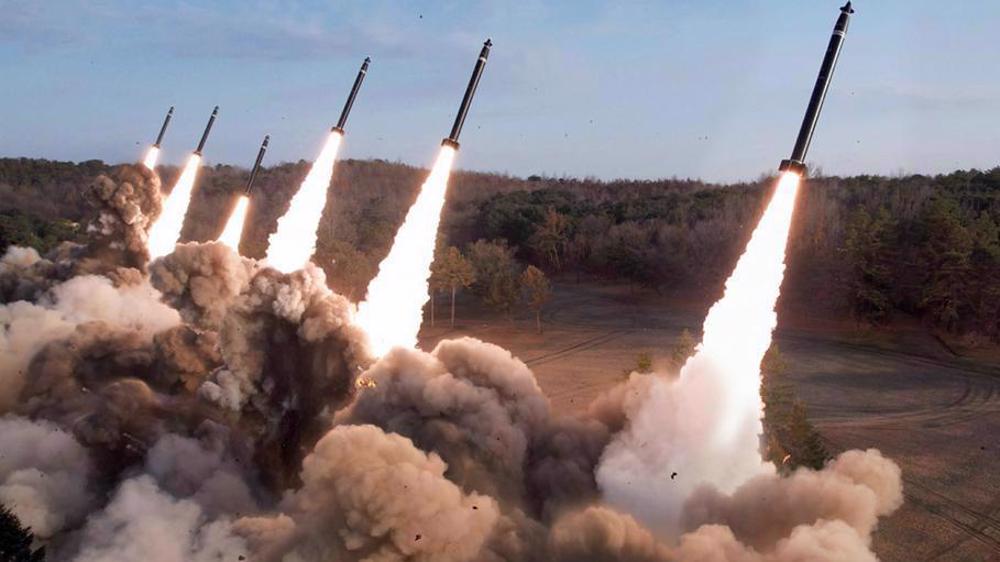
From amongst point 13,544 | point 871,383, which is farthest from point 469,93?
point 871,383

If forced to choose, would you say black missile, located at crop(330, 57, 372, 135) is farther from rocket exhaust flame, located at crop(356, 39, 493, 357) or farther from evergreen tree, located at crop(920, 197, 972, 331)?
evergreen tree, located at crop(920, 197, 972, 331)

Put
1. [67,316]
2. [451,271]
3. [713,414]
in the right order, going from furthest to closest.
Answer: [451,271]
[67,316]
[713,414]

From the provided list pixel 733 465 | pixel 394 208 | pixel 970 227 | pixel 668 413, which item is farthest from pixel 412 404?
pixel 394 208

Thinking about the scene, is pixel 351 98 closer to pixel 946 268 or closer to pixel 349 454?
pixel 349 454

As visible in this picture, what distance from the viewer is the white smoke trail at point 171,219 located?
3553 centimetres

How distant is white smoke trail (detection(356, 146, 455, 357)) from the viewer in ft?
76.6

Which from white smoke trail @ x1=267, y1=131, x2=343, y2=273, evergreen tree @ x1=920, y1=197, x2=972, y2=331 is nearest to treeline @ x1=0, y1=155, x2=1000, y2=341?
evergreen tree @ x1=920, y1=197, x2=972, y2=331

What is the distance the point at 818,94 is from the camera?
17.1 meters

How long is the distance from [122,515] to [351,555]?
590cm

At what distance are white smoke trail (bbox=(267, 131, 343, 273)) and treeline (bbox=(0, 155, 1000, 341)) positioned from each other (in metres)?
19.0

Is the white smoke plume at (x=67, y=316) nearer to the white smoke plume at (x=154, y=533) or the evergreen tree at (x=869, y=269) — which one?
the white smoke plume at (x=154, y=533)

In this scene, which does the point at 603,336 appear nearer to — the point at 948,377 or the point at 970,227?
the point at 948,377

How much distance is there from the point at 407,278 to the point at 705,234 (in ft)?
133

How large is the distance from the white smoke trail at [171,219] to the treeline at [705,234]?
12475 millimetres
